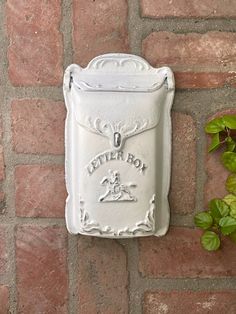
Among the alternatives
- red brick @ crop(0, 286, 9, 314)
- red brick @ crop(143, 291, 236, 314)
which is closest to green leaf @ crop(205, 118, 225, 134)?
red brick @ crop(143, 291, 236, 314)

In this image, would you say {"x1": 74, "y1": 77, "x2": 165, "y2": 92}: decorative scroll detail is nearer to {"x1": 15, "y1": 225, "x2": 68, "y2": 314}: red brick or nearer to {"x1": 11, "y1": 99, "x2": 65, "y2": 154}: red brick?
{"x1": 11, "y1": 99, "x2": 65, "y2": 154}: red brick

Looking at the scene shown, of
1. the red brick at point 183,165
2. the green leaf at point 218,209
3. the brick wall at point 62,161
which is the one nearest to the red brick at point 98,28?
the brick wall at point 62,161

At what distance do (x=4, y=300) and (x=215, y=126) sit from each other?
0.37m

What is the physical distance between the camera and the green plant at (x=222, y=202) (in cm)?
61

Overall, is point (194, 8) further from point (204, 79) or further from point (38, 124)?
point (38, 124)

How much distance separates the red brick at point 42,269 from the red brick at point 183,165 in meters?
0.16

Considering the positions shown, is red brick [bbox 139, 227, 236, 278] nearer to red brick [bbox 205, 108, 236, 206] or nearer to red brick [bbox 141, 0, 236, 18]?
red brick [bbox 205, 108, 236, 206]

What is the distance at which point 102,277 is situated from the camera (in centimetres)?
66

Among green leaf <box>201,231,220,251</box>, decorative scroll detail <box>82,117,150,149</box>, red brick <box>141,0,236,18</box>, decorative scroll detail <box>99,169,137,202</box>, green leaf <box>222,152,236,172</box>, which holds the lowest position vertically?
green leaf <box>201,231,220,251</box>

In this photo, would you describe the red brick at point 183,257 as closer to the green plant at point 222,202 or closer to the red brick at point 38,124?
the green plant at point 222,202

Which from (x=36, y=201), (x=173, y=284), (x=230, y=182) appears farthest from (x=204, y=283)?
(x=36, y=201)

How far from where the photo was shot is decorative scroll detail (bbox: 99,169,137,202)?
1.97 feet

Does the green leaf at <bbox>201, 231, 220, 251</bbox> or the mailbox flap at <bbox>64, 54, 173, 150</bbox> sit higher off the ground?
the mailbox flap at <bbox>64, 54, 173, 150</bbox>

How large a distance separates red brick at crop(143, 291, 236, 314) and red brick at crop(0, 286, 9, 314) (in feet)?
0.62
